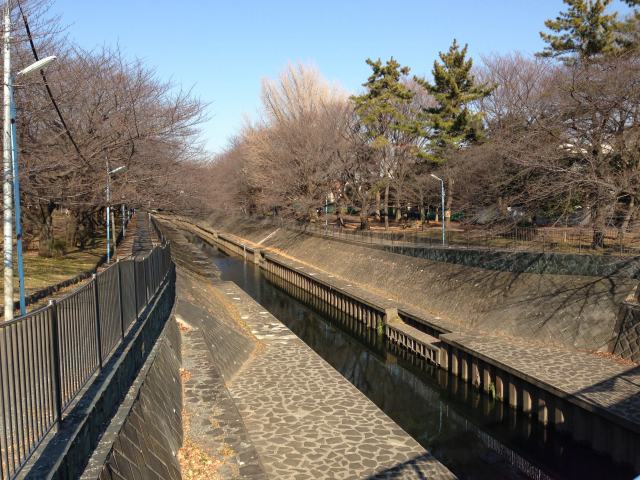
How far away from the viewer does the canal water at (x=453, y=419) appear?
1316 centimetres

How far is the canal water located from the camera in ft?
43.2

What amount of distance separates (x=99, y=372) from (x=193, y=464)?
2.54 m

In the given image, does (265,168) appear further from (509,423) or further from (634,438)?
(634,438)

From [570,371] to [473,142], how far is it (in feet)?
98.9

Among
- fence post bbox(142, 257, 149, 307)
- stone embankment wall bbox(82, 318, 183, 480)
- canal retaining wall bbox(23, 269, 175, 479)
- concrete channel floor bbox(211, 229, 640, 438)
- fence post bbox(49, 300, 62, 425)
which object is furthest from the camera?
concrete channel floor bbox(211, 229, 640, 438)

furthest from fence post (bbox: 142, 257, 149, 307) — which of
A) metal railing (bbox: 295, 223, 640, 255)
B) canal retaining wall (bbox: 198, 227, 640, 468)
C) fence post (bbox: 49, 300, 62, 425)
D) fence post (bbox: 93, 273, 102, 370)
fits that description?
metal railing (bbox: 295, 223, 640, 255)

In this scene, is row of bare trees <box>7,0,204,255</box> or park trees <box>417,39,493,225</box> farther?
park trees <box>417,39,493,225</box>

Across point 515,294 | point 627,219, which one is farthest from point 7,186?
point 627,219

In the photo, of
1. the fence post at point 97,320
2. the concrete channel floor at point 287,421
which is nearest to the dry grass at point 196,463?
the concrete channel floor at point 287,421

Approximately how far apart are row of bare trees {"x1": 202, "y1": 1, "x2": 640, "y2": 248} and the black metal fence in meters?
18.5

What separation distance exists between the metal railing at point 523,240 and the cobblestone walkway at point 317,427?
1329cm

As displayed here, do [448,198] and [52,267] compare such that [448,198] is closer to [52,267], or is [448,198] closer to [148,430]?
[52,267]

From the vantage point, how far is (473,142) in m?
42.5

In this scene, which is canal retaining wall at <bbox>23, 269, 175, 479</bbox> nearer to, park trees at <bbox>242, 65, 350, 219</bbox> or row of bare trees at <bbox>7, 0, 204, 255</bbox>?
row of bare trees at <bbox>7, 0, 204, 255</bbox>
